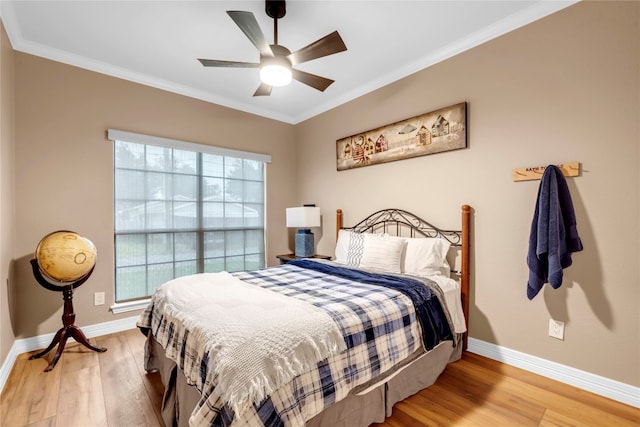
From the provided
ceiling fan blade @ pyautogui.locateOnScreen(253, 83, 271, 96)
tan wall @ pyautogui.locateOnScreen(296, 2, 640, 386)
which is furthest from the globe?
tan wall @ pyautogui.locateOnScreen(296, 2, 640, 386)

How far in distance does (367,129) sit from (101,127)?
2828mm

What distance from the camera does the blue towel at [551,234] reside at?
6.48 ft

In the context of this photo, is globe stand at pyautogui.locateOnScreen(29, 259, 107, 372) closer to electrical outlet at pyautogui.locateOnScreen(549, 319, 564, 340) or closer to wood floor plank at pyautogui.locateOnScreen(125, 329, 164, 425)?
wood floor plank at pyautogui.locateOnScreen(125, 329, 164, 425)

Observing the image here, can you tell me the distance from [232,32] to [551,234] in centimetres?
285

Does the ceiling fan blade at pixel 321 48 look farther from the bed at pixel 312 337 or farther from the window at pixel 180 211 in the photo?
the window at pixel 180 211

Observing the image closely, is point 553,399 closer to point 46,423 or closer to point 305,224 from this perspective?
point 305,224

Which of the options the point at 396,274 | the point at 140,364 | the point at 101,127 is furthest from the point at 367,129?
the point at 140,364

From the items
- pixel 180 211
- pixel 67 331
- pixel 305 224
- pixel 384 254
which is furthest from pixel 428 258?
pixel 67 331

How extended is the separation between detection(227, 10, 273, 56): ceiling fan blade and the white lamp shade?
2051 millimetres

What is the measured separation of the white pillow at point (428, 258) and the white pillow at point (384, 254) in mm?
90

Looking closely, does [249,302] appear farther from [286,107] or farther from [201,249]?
[286,107]

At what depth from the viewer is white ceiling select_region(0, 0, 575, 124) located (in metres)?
2.20

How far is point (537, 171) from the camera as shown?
2.22m

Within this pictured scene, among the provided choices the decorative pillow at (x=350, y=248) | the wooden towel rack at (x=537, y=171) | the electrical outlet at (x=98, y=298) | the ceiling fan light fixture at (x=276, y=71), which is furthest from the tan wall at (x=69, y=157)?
the wooden towel rack at (x=537, y=171)
